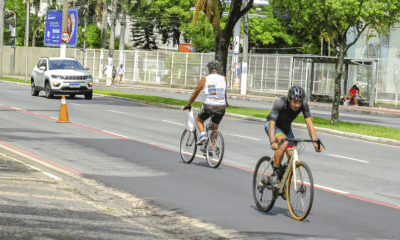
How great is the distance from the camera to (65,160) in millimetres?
11625

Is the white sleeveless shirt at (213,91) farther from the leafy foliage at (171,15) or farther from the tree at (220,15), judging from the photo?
the leafy foliage at (171,15)

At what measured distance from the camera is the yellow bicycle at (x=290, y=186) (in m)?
7.14

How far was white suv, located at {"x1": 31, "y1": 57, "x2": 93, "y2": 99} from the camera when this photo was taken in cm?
2898

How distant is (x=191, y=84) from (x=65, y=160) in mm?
39809

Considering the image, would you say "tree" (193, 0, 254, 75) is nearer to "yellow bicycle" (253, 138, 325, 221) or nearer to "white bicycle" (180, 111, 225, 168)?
"white bicycle" (180, 111, 225, 168)

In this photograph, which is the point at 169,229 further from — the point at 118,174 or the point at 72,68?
the point at 72,68

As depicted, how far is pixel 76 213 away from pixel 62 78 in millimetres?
22652

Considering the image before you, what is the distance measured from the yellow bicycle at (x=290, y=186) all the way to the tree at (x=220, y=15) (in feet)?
60.7

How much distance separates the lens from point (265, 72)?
4534cm

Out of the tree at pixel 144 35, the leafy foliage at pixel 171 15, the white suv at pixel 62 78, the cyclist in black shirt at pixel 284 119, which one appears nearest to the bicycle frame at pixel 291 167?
the cyclist in black shirt at pixel 284 119

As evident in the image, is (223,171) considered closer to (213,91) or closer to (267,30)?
(213,91)

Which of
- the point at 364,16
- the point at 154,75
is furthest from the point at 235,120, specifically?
the point at 154,75

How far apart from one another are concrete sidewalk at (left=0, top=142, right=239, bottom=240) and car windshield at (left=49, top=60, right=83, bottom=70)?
A: 21.2 m

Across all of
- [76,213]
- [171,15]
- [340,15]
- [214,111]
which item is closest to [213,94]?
[214,111]
